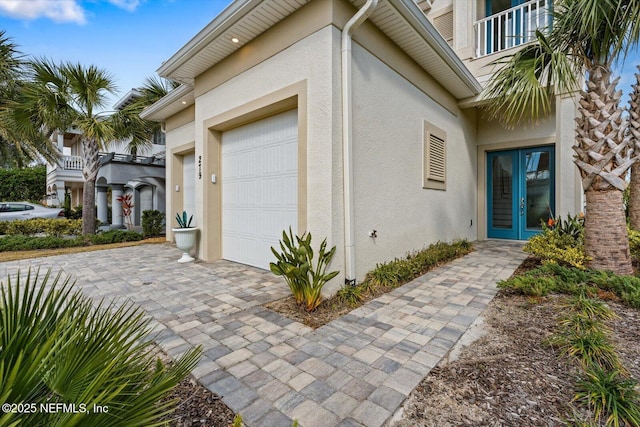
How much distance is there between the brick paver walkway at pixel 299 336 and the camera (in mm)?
1958

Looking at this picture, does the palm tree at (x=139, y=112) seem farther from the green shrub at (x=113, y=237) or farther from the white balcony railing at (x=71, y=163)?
the white balcony railing at (x=71, y=163)

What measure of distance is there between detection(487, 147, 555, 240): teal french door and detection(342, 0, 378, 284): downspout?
6785 mm

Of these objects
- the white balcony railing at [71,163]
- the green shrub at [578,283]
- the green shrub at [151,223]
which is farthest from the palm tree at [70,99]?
the green shrub at [578,283]

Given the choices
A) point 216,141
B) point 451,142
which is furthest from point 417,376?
point 451,142

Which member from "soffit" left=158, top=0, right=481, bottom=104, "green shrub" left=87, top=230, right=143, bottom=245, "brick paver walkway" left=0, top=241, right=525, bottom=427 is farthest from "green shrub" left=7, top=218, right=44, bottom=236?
"soffit" left=158, top=0, right=481, bottom=104

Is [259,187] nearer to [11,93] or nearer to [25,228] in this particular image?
[11,93]

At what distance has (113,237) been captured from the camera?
9.29 metres

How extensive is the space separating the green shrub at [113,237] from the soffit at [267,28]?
590 cm

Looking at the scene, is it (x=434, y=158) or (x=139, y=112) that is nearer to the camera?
(x=434, y=158)

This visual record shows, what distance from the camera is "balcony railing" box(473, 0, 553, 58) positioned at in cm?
695

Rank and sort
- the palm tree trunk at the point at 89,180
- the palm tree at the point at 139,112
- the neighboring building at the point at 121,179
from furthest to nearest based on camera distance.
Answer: the neighboring building at the point at 121,179 < the palm tree trunk at the point at 89,180 < the palm tree at the point at 139,112

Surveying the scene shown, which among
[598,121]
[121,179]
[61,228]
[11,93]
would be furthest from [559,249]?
[11,93]

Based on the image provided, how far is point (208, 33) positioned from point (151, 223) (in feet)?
25.3

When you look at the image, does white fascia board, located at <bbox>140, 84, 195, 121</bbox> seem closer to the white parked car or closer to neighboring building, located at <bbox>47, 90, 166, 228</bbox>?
neighboring building, located at <bbox>47, 90, 166, 228</bbox>
